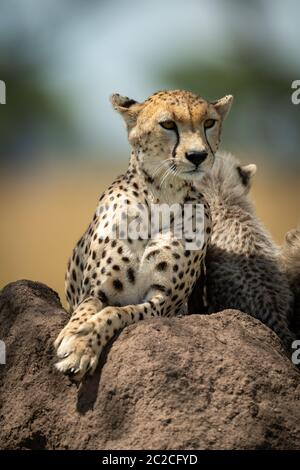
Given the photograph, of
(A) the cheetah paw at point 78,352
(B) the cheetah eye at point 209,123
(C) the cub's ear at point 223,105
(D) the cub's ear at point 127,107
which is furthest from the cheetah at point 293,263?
(A) the cheetah paw at point 78,352

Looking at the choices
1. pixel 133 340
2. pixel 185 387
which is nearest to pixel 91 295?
pixel 133 340

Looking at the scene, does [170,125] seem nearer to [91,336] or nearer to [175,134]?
[175,134]

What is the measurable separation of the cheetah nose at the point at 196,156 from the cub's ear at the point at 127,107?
40 cm

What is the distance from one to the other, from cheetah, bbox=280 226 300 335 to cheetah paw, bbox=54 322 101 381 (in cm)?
141

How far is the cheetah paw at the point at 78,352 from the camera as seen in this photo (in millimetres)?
3404

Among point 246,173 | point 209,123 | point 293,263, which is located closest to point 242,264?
point 293,263

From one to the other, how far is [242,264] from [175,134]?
106cm

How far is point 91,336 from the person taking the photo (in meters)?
3.48

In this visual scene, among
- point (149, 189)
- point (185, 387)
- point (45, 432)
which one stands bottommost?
point (45, 432)

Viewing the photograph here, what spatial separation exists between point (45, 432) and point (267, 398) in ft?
2.80

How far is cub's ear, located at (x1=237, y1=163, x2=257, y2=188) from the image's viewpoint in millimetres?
5086

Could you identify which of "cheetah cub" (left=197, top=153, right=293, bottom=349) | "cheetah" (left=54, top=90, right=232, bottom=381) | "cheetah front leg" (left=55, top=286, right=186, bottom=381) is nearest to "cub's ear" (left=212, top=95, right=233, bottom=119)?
"cheetah" (left=54, top=90, right=232, bottom=381)

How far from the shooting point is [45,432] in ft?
11.9

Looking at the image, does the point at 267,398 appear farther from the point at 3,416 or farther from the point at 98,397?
the point at 3,416
